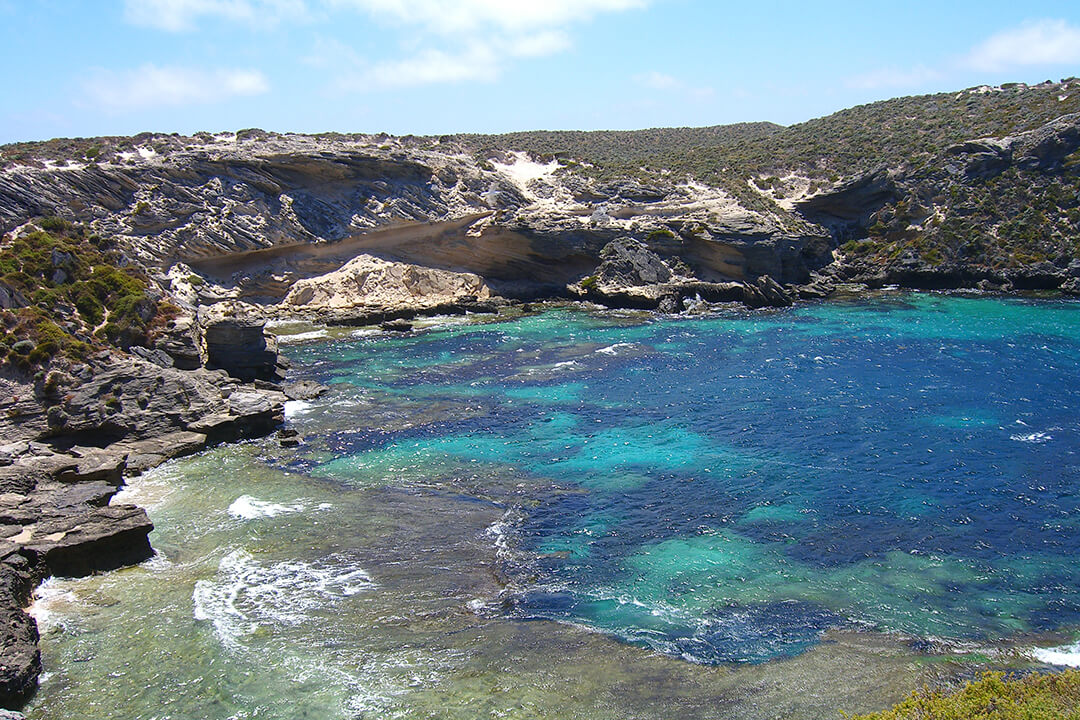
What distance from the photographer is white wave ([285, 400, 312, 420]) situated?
35844 millimetres

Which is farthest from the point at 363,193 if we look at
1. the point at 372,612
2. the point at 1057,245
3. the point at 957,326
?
the point at 1057,245

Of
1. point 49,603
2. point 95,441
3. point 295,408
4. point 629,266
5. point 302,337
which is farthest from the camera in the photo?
point 629,266

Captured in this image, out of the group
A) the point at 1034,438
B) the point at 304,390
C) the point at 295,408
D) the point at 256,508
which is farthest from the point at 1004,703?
the point at 304,390

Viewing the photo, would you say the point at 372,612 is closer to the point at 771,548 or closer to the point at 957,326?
the point at 771,548

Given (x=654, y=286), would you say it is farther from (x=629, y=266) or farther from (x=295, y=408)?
(x=295, y=408)

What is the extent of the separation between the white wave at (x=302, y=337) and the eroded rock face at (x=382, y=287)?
6.11m

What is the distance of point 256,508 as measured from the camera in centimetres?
2461

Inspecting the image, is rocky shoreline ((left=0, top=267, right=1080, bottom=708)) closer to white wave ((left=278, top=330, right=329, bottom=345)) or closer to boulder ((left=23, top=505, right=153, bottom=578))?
boulder ((left=23, top=505, right=153, bottom=578))

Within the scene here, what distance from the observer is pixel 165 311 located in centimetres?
3903

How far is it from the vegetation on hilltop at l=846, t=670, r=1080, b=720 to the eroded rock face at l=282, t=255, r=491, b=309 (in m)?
52.2

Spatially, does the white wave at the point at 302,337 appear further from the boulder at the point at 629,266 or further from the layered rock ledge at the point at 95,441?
the boulder at the point at 629,266

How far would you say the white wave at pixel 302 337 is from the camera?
172 ft

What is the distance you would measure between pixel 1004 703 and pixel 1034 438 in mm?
21714

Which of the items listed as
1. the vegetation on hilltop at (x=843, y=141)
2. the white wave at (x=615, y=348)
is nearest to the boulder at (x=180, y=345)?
the white wave at (x=615, y=348)
